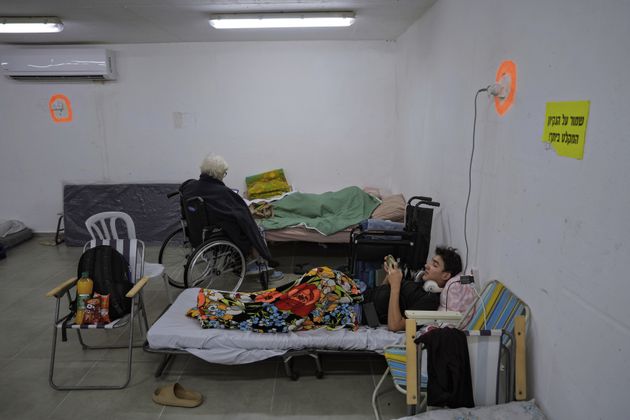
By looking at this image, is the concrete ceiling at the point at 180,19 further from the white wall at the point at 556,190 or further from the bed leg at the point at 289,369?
the bed leg at the point at 289,369

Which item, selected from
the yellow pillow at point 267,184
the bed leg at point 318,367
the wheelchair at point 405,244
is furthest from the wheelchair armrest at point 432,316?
the yellow pillow at point 267,184

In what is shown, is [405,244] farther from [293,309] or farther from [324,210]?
[324,210]

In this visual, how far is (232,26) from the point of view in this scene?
396cm

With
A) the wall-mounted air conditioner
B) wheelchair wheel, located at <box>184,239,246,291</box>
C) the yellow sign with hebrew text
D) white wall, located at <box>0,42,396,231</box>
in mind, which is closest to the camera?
the yellow sign with hebrew text

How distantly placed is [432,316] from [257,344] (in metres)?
1.02

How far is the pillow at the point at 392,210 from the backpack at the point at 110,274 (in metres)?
2.44

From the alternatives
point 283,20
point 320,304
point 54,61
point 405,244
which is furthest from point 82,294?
point 54,61

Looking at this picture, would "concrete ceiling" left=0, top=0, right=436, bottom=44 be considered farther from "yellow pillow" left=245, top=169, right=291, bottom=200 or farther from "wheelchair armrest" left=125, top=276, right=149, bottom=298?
"wheelchair armrest" left=125, top=276, right=149, bottom=298

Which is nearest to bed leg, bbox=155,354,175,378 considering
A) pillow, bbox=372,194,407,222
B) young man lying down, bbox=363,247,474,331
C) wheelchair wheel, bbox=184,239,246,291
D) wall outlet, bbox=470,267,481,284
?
wheelchair wheel, bbox=184,239,246,291

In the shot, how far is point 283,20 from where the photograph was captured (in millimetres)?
3809

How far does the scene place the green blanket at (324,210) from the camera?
4.25 metres

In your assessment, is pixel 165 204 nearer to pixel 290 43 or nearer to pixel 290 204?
pixel 290 204

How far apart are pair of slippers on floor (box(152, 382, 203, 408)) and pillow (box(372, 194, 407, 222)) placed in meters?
2.47

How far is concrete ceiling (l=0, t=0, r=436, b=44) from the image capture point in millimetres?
3283
